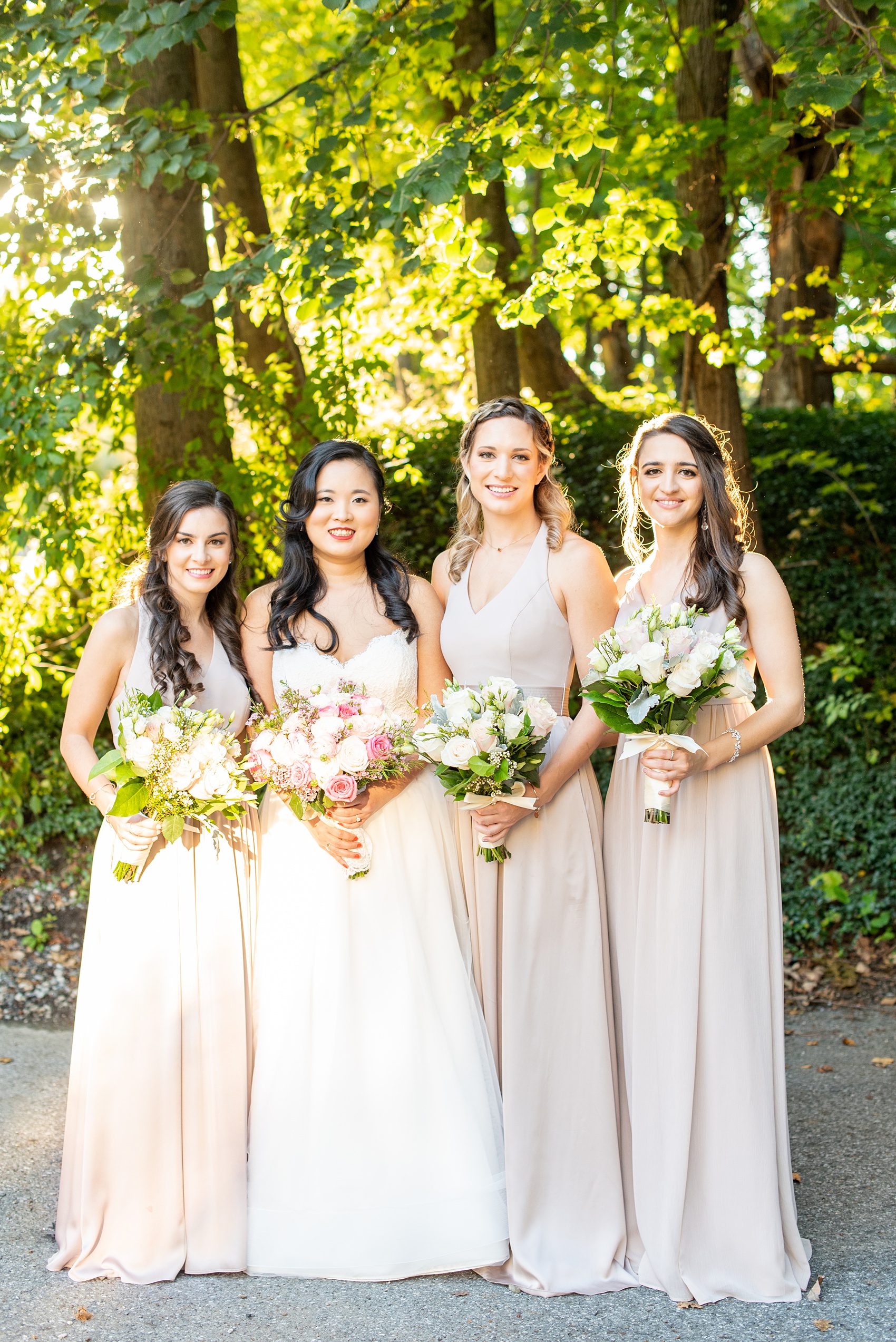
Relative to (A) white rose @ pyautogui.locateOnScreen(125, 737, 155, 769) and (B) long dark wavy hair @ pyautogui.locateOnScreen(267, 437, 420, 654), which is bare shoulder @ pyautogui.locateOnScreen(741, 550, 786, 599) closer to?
(B) long dark wavy hair @ pyautogui.locateOnScreen(267, 437, 420, 654)

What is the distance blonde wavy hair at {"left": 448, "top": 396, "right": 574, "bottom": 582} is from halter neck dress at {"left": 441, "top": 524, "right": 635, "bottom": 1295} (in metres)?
0.12

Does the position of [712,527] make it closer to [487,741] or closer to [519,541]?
[519,541]

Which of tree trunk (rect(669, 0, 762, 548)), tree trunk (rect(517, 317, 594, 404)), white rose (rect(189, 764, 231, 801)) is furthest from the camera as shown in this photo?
tree trunk (rect(517, 317, 594, 404))

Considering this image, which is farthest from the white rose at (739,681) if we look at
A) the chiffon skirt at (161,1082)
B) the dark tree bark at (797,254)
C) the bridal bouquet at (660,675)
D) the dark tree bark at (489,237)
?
the dark tree bark at (797,254)

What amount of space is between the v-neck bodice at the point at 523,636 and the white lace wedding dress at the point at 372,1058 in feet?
0.93

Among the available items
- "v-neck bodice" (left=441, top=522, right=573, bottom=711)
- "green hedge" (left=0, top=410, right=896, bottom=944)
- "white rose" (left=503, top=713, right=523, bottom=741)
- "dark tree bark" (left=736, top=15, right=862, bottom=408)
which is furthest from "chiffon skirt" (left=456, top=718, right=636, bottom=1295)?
"dark tree bark" (left=736, top=15, right=862, bottom=408)

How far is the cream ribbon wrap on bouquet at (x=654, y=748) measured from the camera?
3.56 metres

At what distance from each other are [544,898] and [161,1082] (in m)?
1.46

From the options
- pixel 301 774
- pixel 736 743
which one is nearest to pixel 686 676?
pixel 736 743

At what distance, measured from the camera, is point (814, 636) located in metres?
Result: 8.52

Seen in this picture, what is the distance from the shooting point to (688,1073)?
3.69 m

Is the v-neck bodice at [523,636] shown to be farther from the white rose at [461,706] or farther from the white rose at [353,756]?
the white rose at [353,756]

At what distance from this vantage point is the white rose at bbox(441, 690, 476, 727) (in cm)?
356

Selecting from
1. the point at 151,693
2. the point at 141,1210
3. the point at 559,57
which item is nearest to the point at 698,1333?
the point at 141,1210
